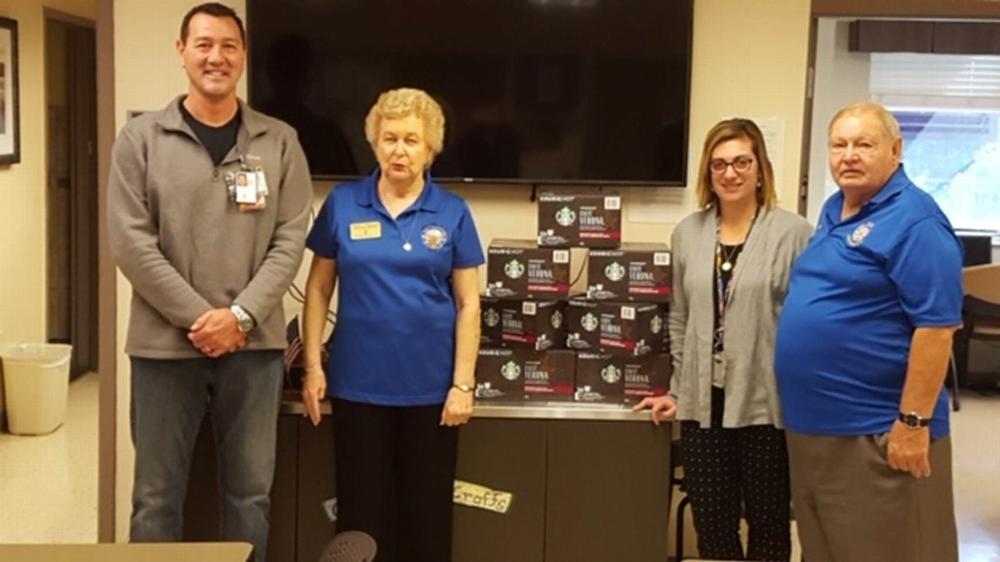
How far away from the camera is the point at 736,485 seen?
279cm

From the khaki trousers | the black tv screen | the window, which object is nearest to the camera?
the khaki trousers

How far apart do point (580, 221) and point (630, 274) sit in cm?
20

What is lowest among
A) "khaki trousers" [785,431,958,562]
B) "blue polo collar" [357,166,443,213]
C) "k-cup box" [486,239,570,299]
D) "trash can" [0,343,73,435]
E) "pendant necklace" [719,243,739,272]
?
"trash can" [0,343,73,435]

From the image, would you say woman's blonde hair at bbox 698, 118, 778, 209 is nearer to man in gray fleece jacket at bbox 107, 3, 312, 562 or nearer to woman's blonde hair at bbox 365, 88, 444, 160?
woman's blonde hair at bbox 365, 88, 444, 160

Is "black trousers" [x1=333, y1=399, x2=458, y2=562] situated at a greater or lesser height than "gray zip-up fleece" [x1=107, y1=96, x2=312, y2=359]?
lesser

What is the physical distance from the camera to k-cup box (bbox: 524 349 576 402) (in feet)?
9.95

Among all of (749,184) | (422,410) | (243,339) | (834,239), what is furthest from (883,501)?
(243,339)

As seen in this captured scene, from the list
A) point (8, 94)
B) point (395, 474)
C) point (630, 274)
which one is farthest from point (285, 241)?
point (8, 94)

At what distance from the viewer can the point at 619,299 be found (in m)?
2.98

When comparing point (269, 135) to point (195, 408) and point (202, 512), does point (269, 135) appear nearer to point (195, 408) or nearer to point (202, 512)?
point (195, 408)

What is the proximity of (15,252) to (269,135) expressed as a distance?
3.27 meters

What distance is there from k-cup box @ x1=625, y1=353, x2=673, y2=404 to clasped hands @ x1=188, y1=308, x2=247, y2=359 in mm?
1082

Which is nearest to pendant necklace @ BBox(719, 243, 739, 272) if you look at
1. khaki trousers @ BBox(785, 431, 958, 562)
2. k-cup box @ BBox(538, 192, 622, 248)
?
k-cup box @ BBox(538, 192, 622, 248)

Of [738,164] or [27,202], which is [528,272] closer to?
[738,164]
